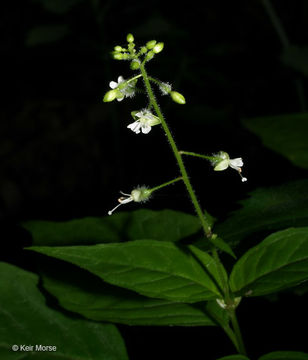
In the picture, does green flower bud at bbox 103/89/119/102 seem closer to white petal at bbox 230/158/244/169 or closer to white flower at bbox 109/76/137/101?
white flower at bbox 109/76/137/101

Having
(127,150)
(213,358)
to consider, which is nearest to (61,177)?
(127,150)

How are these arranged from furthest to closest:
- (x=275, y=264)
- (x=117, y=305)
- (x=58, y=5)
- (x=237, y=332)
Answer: (x=58, y=5)
(x=117, y=305)
(x=237, y=332)
(x=275, y=264)

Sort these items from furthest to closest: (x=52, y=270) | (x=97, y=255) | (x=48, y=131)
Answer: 1. (x=48, y=131)
2. (x=52, y=270)
3. (x=97, y=255)

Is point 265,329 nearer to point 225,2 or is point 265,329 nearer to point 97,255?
point 97,255

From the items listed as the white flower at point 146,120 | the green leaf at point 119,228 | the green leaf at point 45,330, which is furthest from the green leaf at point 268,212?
the green leaf at point 45,330

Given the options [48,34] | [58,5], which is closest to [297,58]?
[58,5]

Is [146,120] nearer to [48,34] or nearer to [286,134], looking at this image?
[286,134]
